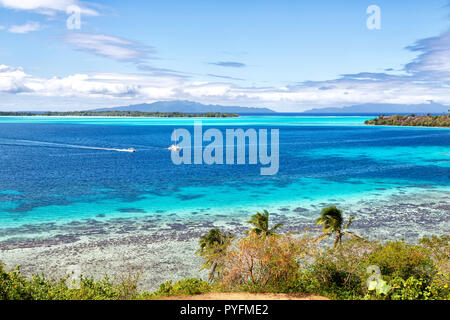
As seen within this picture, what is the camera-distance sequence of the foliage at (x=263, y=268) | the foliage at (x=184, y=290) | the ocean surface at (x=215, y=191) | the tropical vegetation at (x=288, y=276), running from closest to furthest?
the tropical vegetation at (x=288, y=276), the foliage at (x=184, y=290), the foliage at (x=263, y=268), the ocean surface at (x=215, y=191)

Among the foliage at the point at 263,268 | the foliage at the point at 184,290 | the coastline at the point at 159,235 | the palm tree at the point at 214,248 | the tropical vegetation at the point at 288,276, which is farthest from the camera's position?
the coastline at the point at 159,235

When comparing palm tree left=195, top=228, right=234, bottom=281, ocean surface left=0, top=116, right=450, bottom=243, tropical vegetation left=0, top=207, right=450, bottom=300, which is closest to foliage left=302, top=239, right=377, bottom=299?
tropical vegetation left=0, top=207, right=450, bottom=300

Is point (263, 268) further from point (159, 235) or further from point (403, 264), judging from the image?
point (159, 235)

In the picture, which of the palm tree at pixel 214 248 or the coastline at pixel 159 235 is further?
the coastline at pixel 159 235

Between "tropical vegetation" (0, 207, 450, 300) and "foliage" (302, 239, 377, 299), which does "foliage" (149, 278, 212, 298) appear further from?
"foliage" (302, 239, 377, 299)

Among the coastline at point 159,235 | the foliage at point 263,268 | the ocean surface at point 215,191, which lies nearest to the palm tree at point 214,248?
the coastline at point 159,235

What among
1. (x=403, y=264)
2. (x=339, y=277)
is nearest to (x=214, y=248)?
(x=339, y=277)

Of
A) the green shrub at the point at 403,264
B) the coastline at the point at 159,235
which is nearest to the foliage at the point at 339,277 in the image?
the green shrub at the point at 403,264

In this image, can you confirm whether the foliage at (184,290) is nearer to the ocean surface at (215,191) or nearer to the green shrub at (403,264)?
the green shrub at (403,264)

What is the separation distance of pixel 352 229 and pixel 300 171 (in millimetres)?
35137

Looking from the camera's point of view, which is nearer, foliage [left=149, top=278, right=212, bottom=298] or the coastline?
foliage [left=149, top=278, right=212, bottom=298]

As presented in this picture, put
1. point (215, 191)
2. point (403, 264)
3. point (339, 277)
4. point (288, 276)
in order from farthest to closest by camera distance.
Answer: point (215, 191)
point (339, 277)
point (288, 276)
point (403, 264)

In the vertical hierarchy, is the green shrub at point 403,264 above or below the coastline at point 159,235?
above
